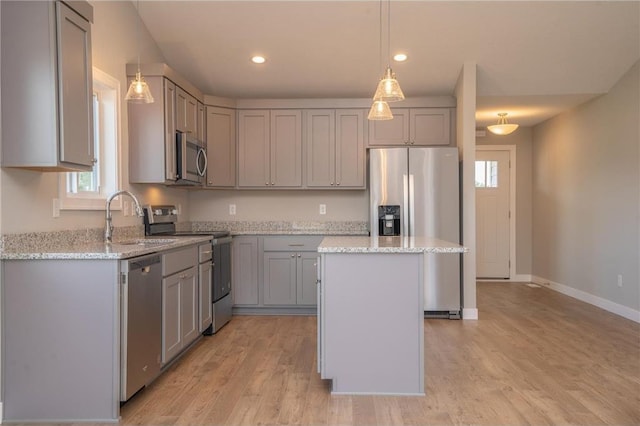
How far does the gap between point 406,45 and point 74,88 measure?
3022 mm

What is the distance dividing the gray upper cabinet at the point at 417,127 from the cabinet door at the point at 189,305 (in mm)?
2590

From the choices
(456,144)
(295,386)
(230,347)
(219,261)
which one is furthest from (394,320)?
(456,144)

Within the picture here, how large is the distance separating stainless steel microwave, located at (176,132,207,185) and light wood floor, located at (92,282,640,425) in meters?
1.50

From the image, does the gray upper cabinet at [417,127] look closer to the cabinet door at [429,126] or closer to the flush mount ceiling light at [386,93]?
the cabinet door at [429,126]

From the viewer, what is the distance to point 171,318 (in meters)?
2.95

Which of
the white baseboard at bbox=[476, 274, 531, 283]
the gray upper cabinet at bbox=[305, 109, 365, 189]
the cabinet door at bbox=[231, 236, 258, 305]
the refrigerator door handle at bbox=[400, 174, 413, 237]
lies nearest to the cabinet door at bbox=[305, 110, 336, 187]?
the gray upper cabinet at bbox=[305, 109, 365, 189]

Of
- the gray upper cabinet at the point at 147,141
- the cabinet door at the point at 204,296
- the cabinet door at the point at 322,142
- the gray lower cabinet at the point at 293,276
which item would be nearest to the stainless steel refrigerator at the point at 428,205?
the cabinet door at the point at 322,142

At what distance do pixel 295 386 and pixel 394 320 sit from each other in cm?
76

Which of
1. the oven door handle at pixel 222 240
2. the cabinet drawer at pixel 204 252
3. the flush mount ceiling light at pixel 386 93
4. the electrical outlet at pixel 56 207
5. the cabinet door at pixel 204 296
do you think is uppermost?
the flush mount ceiling light at pixel 386 93

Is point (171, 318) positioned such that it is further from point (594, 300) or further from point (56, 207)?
→ point (594, 300)

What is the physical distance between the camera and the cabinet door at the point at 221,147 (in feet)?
15.6

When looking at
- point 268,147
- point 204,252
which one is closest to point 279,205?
point 268,147

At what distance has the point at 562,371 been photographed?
2.95 meters

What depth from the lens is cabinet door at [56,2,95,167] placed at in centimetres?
232
